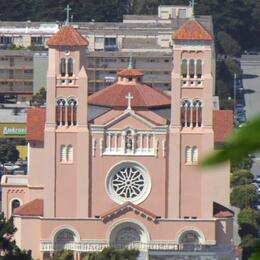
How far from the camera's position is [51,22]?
267 feet

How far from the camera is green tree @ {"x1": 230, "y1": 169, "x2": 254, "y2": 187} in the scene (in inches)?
1869

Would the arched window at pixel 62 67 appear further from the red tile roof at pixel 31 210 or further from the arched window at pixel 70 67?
the red tile roof at pixel 31 210

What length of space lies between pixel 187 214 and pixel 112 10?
→ 180 feet

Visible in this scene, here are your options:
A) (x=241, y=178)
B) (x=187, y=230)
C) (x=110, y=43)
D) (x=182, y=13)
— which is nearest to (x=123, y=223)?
(x=187, y=230)

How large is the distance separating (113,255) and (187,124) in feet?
13.2

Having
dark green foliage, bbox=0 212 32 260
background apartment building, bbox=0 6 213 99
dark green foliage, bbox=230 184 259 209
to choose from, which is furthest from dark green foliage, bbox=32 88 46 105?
dark green foliage, bbox=0 212 32 260

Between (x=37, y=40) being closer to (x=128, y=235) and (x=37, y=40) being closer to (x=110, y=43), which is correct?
(x=110, y=43)

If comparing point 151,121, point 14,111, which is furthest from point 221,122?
point 14,111

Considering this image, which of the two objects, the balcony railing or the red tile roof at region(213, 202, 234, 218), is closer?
the balcony railing

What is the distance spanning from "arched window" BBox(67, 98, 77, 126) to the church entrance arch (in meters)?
2.43

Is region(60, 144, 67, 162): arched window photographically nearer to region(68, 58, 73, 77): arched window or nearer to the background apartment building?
region(68, 58, 73, 77): arched window

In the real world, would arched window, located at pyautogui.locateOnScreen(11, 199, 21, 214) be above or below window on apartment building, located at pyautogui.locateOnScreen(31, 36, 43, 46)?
below

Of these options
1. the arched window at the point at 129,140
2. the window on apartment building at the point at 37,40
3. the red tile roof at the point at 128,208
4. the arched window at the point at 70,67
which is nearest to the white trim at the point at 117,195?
the red tile roof at the point at 128,208

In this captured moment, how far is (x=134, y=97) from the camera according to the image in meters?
34.2
